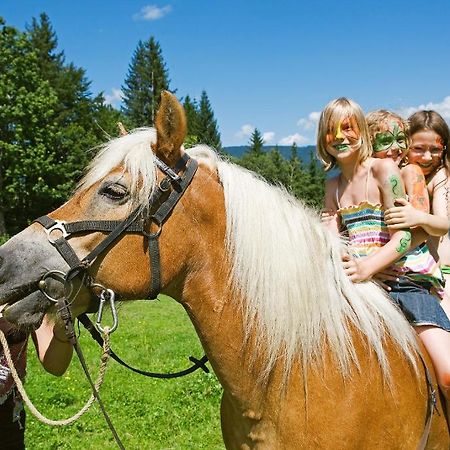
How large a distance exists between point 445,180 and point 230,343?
1736 millimetres

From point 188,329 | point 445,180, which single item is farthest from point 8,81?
point 445,180

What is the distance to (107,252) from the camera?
6.62ft

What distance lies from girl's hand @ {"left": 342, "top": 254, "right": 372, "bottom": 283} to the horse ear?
38.9 inches

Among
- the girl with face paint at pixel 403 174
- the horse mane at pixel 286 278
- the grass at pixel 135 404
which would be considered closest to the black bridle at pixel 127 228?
the horse mane at pixel 286 278

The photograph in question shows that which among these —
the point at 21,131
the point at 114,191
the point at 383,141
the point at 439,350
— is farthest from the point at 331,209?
the point at 21,131

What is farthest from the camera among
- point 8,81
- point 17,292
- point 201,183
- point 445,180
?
point 8,81

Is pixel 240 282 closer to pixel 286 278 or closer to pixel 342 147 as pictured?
pixel 286 278

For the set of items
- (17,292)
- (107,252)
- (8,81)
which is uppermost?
(8,81)

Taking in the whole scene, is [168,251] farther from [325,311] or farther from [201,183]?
[325,311]

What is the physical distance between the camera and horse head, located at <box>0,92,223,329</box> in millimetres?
1969

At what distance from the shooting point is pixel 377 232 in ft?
8.61

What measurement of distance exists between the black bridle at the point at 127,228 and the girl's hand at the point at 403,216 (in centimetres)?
103

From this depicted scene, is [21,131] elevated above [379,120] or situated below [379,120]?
above

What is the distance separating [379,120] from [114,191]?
1744 mm
